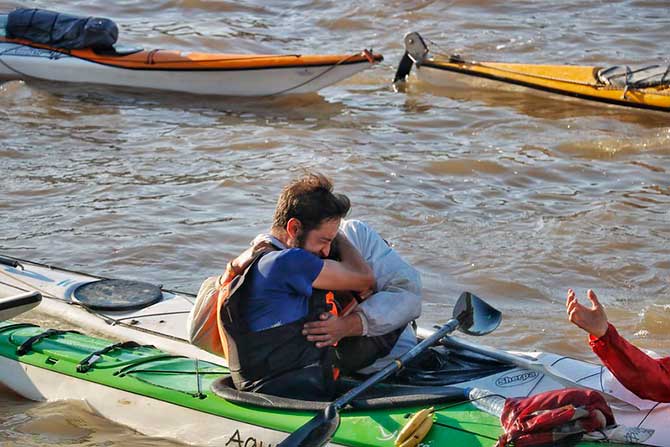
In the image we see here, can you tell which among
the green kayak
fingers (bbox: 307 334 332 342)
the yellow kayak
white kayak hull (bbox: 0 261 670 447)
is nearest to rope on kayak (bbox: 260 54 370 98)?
the yellow kayak

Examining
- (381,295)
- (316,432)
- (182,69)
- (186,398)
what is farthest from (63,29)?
(316,432)

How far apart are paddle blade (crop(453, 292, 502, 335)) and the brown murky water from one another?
49.6 inches

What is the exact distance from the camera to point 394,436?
3.84 metres

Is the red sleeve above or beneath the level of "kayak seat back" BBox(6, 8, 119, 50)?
beneath

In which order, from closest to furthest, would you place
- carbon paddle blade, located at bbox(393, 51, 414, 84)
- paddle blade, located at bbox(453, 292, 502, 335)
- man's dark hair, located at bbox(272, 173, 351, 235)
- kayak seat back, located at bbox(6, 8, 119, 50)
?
1. man's dark hair, located at bbox(272, 173, 351, 235)
2. paddle blade, located at bbox(453, 292, 502, 335)
3. kayak seat back, located at bbox(6, 8, 119, 50)
4. carbon paddle blade, located at bbox(393, 51, 414, 84)

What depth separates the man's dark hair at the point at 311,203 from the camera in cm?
374

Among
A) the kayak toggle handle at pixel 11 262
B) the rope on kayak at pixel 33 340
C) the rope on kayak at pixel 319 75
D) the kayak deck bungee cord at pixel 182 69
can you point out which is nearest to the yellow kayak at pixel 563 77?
the kayak deck bungee cord at pixel 182 69

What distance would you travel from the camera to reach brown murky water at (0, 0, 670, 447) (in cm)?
674

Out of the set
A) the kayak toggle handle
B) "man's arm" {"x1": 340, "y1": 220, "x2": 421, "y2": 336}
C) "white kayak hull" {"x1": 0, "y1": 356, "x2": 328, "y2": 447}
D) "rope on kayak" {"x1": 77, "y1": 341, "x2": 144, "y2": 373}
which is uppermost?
"man's arm" {"x1": 340, "y1": 220, "x2": 421, "y2": 336}

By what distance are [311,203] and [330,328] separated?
506 millimetres

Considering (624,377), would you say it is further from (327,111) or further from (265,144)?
(327,111)

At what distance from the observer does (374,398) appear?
4055 millimetres

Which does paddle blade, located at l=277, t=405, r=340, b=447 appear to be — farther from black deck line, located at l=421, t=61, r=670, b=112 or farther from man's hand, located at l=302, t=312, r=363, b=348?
black deck line, located at l=421, t=61, r=670, b=112

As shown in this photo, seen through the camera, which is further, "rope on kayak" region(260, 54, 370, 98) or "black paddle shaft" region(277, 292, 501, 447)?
"rope on kayak" region(260, 54, 370, 98)
